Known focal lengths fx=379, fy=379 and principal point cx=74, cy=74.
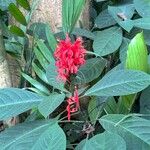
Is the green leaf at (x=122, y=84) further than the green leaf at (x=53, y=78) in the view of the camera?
No

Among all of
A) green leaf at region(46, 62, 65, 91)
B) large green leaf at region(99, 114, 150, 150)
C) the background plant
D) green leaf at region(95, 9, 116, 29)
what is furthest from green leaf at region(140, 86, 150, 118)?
green leaf at region(95, 9, 116, 29)

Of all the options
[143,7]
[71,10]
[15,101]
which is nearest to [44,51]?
[71,10]

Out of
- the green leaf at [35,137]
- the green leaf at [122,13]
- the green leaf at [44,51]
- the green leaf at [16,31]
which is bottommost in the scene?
the green leaf at [35,137]

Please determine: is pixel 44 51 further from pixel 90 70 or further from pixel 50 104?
pixel 50 104

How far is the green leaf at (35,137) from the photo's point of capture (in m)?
0.89

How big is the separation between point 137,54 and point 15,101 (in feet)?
1.14

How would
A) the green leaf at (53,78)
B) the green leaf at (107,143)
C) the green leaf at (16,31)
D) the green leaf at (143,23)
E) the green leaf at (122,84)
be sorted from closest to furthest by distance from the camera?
the green leaf at (107,143) → the green leaf at (122,84) → the green leaf at (53,78) → the green leaf at (143,23) → the green leaf at (16,31)

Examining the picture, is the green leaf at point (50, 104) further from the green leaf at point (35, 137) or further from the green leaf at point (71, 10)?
the green leaf at point (71, 10)

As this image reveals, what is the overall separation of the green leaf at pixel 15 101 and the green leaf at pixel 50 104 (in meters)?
0.05

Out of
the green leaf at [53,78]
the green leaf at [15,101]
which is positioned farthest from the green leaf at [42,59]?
the green leaf at [15,101]

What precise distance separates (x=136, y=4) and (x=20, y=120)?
1.90 feet

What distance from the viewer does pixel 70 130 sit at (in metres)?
1.32

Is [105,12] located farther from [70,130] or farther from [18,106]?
[18,106]

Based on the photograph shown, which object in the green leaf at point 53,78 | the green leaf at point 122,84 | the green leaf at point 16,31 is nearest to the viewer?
→ the green leaf at point 122,84
